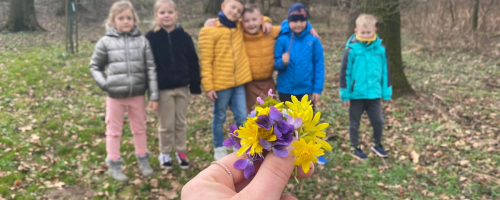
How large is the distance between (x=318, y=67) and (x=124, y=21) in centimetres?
229

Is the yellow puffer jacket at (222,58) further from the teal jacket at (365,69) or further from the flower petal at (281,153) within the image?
the flower petal at (281,153)

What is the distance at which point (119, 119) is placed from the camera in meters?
3.89

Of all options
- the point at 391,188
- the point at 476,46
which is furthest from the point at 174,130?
the point at 476,46

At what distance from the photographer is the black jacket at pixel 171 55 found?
3.84 m

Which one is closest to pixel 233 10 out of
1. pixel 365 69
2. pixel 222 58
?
pixel 222 58

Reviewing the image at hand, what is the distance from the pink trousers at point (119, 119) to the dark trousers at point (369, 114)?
265cm

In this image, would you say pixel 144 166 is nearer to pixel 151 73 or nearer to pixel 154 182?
pixel 154 182

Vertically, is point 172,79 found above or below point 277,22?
below

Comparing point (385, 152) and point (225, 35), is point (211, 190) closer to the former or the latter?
point (225, 35)

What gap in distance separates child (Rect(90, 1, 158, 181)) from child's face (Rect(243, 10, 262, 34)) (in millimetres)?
1156

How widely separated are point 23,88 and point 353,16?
6848 millimetres

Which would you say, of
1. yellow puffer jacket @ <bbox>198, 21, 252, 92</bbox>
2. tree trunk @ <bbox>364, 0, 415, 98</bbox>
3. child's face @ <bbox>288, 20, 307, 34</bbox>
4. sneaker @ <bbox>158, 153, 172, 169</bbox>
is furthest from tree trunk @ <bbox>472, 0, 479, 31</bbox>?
sneaker @ <bbox>158, 153, 172, 169</bbox>

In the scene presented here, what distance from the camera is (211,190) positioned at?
1.30 metres

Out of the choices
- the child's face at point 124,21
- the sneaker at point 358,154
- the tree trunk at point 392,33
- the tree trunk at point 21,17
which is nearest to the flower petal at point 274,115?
the child's face at point 124,21
